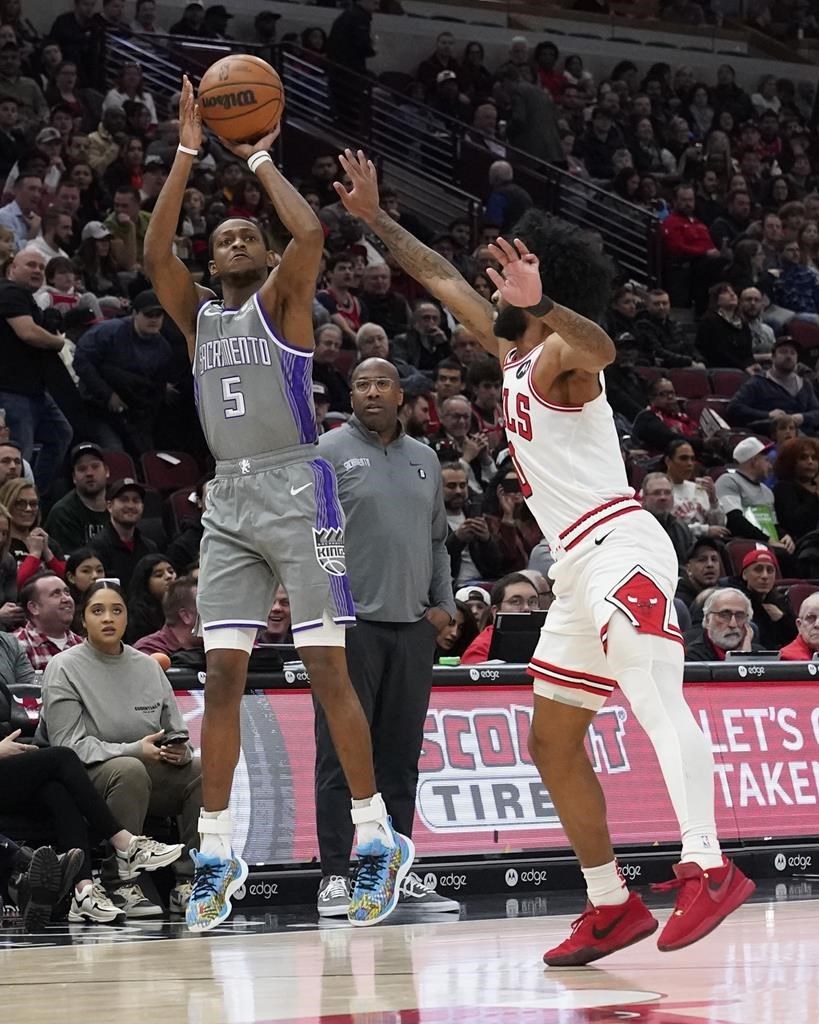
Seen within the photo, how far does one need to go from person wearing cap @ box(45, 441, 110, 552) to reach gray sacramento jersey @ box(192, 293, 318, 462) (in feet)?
14.7

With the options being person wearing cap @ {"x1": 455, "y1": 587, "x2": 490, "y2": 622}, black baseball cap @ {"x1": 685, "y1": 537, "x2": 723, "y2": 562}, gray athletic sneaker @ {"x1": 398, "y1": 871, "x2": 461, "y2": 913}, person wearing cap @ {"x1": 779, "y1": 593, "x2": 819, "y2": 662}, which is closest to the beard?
gray athletic sneaker @ {"x1": 398, "y1": 871, "x2": 461, "y2": 913}

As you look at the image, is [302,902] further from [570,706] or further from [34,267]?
[34,267]

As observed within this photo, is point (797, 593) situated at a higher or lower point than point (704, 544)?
lower

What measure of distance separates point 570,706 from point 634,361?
11.6m

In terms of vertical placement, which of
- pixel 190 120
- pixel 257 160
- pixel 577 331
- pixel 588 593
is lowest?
pixel 588 593

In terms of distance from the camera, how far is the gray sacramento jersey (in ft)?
19.8

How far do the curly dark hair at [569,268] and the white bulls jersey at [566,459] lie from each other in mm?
230

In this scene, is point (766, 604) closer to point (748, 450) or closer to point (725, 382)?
point (748, 450)

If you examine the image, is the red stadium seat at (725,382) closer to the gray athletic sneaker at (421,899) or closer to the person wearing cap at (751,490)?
the person wearing cap at (751,490)

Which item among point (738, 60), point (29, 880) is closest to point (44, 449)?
point (29, 880)

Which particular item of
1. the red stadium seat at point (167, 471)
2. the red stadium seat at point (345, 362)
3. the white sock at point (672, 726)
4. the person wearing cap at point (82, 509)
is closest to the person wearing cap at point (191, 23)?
the red stadium seat at point (345, 362)

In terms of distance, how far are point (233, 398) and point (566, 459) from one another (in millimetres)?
1392

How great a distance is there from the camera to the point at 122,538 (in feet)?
33.1

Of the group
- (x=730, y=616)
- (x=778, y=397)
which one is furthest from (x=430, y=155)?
(x=730, y=616)
